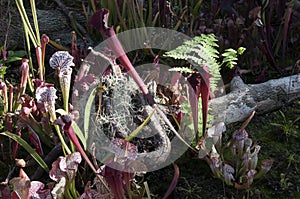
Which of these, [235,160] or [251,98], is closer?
[235,160]

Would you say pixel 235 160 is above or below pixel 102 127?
below

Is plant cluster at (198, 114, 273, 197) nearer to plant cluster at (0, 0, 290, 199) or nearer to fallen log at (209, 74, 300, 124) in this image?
plant cluster at (0, 0, 290, 199)

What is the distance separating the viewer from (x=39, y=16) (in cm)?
256

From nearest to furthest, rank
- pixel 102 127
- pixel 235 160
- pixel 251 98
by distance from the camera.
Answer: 1. pixel 235 160
2. pixel 102 127
3. pixel 251 98

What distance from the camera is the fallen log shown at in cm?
186

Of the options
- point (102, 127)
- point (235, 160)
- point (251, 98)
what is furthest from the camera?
point (251, 98)

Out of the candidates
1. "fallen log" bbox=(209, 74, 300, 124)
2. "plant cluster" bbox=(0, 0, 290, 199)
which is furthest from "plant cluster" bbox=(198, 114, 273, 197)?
"fallen log" bbox=(209, 74, 300, 124)

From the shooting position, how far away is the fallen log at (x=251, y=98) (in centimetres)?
186

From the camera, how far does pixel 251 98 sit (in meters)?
1.91

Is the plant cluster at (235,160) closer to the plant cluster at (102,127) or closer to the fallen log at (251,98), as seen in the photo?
the plant cluster at (102,127)

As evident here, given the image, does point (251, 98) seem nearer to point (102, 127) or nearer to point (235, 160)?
point (235, 160)

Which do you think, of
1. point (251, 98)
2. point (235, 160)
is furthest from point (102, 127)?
point (251, 98)

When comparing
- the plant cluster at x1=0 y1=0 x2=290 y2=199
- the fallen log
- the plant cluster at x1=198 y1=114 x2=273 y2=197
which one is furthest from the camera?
the fallen log

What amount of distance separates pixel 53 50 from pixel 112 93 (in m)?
0.71
